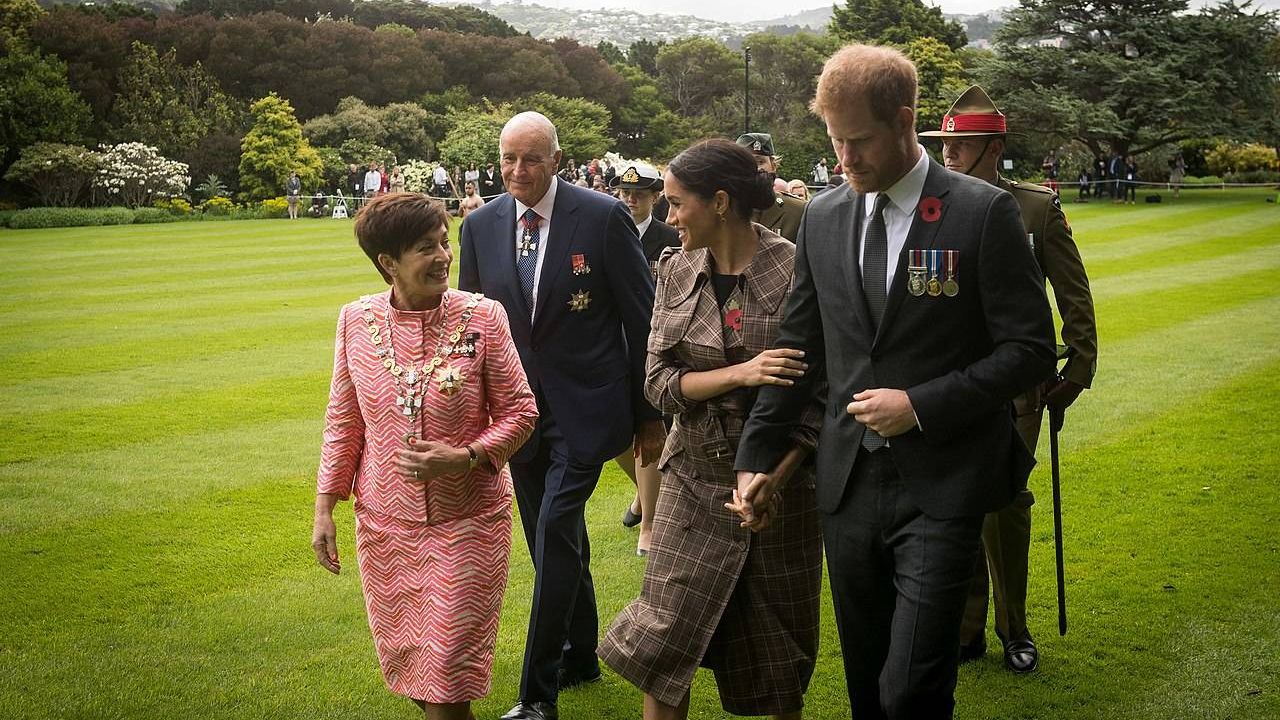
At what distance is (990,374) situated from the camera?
10.8 feet

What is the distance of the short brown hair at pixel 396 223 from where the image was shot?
4.03 meters

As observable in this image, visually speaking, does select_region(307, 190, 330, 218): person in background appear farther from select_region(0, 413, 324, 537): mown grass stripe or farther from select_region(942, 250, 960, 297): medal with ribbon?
select_region(942, 250, 960, 297): medal with ribbon

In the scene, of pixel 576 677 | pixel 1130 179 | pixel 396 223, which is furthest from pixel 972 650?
pixel 1130 179

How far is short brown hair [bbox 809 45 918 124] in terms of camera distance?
3.37 meters

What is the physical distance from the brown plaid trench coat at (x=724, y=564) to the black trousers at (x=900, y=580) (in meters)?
0.47

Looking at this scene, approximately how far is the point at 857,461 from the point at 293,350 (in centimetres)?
1186

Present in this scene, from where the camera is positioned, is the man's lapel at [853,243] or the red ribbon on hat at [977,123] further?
the red ribbon on hat at [977,123]

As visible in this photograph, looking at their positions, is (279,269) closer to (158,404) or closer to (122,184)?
(158,404)

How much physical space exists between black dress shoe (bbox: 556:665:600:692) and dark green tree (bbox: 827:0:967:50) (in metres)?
71.5

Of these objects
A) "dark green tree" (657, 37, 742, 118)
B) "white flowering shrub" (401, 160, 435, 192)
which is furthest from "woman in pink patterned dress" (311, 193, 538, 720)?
"dark green tree" (657, 37, 742, 118)

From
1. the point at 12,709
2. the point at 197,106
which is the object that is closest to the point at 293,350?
the point at 12,709

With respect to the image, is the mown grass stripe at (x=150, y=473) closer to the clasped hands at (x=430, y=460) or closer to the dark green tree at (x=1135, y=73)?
the clasped hands at (x=430, y=460)

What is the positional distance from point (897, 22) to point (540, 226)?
2971 inches

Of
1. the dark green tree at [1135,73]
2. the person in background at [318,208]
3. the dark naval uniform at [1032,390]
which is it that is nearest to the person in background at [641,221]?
the dark naval uniform at [1032,390]
